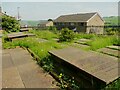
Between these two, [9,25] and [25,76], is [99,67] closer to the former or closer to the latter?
[25,76]

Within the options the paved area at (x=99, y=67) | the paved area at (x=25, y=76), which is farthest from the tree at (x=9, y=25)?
the paved area at (x=99, y=67)

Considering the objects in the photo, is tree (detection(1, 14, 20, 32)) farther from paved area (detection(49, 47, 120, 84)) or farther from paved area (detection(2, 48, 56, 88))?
paved area (detection(49, 47, 120, 84))

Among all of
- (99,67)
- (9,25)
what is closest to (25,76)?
(99,67)

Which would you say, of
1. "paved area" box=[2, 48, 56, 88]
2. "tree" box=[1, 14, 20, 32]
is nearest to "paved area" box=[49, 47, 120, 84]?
"paved area" box=[2, 48, 56, 88]

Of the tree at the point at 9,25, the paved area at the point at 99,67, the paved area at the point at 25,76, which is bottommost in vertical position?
the paved area at the point at 25,76

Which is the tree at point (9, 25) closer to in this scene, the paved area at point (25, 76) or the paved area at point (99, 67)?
the paved area at point (25, 76)

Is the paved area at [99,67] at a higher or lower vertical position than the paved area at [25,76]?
higher

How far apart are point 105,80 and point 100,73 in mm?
319

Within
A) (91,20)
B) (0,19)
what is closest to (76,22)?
(91,20)

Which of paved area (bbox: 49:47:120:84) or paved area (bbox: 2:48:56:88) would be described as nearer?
paved area (bbox: 49:47:120:84)

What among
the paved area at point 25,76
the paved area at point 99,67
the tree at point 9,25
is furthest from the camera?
the tree at point 9,25

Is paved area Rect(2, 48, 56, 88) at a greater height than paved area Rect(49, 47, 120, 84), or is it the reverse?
paved area Rect(49, 47, 120, 84)

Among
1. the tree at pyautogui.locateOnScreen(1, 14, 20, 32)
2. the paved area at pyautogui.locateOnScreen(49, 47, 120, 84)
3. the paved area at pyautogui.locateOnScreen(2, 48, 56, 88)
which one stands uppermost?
the tree at pyautogui.locateOnScreen(1, 14, 20, 32)

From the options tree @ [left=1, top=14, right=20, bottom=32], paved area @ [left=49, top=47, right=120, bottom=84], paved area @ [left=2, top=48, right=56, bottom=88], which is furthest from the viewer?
tree @ [left=1, top=14, right=20, bottom=32]
